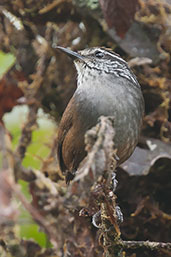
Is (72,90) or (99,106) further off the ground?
(99,106)

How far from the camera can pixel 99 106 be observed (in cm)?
267

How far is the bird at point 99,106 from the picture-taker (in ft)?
8.79

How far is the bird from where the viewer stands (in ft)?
8.79

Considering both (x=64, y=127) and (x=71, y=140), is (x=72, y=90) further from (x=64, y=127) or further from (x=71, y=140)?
(x=71, y=140)

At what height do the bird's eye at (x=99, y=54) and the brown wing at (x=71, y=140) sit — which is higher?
the bird's eye at (x=99, y=54)

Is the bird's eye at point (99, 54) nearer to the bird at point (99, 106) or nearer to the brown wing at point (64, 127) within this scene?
the bird at point (99, 106)

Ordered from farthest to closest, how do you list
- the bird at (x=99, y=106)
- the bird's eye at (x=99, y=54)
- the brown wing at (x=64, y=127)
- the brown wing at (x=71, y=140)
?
the bird's eye at (x=99, y=54) < the brown wing at (x=64, y=127) < the brown wing at (x=71, y=140) < the bird at (x=99, y=106)

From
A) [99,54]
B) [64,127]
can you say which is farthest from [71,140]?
[99,54]

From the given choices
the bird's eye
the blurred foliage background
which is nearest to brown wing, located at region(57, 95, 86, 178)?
the blurred foliage background

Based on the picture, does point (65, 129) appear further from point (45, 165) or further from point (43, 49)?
point (43, 49)

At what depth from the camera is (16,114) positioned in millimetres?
3717

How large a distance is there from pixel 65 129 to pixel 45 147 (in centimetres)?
57

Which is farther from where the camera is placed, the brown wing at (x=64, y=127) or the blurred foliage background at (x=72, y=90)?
the blurred foliage background at (x=72, y=90)

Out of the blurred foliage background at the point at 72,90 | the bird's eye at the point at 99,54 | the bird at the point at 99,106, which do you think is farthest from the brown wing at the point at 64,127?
the bird's eye at the point at 99,54
